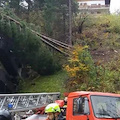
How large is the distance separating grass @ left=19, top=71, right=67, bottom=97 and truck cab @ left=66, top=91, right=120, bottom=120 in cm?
1063

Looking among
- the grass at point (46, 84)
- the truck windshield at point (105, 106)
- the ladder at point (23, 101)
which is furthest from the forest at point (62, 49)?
the truck windshield at point (105, 106)

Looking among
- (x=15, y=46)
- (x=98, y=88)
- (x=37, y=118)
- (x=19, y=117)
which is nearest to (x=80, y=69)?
(x=98, y=88)

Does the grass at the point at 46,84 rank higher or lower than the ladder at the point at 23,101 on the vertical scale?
lower

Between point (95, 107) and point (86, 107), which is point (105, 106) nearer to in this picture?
point (95, 107)

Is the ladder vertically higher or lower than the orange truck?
lower

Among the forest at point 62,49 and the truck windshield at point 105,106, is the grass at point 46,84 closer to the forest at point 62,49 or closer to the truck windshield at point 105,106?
the forest at point 62,49

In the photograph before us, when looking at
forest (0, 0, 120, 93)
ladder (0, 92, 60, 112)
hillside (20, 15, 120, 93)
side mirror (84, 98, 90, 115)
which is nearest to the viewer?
side mirror (84, 98, 90, 115)

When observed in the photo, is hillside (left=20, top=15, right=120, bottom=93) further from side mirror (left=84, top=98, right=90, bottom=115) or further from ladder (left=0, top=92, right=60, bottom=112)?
side mirror (left=84, top=98, right=90, bottom=115)

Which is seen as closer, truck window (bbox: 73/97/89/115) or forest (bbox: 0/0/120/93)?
truck window (bbox: 73/97/89/115)

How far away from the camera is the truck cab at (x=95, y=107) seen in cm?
693

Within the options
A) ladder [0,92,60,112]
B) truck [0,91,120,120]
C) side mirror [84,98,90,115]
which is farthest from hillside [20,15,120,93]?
side mirror [84,98,90,115]

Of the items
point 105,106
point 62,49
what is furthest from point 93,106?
point 62,49

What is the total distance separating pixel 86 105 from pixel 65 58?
1420 cm

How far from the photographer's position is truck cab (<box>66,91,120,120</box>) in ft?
22.7
